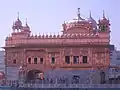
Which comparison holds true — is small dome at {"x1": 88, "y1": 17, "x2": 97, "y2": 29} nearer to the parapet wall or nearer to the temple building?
the temple building

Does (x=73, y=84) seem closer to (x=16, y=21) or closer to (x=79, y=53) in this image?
(x=79, y=53)

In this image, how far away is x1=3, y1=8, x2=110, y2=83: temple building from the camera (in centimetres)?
3975

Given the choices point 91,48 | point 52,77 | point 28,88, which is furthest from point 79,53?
point 28,88

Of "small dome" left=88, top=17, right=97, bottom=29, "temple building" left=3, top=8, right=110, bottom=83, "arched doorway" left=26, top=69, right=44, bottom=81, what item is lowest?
"arched doorway" left=26, top=69, right=44, bottom=81

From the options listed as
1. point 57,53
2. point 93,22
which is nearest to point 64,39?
point 57,53

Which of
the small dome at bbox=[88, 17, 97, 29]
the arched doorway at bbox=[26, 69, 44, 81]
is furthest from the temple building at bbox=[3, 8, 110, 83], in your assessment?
the small dome at bbox=[88, 17, 97, 29]

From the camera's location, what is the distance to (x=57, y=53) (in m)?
40.2

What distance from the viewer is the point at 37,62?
40.6m

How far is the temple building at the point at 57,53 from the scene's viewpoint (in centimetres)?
3975

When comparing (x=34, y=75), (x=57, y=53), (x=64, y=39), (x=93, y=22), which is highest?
(x=93, y=22)

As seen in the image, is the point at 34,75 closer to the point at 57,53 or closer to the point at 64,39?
the point at 57,53

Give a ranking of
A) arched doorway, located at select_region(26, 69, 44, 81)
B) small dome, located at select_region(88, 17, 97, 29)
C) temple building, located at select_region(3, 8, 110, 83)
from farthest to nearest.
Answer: small dome, located at select_region(88, 17, 97, 29) < arched doorway, located at select_region(26, 69, 44, 81) < temple building, located at select_region(3, 8, 110, 83)

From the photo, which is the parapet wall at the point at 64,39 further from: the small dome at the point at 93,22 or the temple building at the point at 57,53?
the small dome at the point at 93,22

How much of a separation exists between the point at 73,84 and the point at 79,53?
500cm
